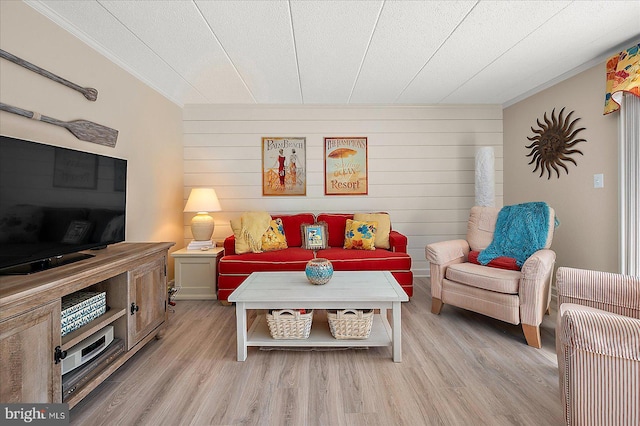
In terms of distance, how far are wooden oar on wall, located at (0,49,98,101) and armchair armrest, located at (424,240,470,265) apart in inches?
121

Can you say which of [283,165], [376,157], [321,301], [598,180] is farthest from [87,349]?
[598,180]

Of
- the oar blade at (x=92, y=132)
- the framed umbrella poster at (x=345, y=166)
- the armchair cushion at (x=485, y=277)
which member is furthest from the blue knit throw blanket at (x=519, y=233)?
the oar blade at (x=92, y=132)

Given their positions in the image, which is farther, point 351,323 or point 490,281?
point 490,281

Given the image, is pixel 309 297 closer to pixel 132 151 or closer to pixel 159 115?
pixel 132 151

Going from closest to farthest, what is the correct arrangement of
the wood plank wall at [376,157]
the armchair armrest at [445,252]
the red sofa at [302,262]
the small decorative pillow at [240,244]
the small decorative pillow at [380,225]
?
the armchair armrest at [445,252] → the red sofa at [302,262] → the small decorative pillow at [240,244] → the small decorative pillow at [380,225] → the wood plank wall at [376,157]

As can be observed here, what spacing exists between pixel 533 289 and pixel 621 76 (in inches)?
70.8

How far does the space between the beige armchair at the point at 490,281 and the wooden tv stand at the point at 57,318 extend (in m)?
2.39

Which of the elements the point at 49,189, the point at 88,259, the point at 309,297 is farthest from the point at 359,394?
the point at 49,189

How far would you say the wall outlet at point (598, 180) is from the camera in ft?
8.78

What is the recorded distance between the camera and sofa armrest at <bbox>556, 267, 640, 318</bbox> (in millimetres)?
1633

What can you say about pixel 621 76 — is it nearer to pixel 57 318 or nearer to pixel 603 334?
pixel 603 334

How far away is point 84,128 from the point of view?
2277 mm

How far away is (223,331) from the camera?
2568 millimetres

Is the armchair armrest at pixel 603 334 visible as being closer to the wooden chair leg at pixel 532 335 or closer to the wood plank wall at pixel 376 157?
the wooden chair leg at pixel 532 335
